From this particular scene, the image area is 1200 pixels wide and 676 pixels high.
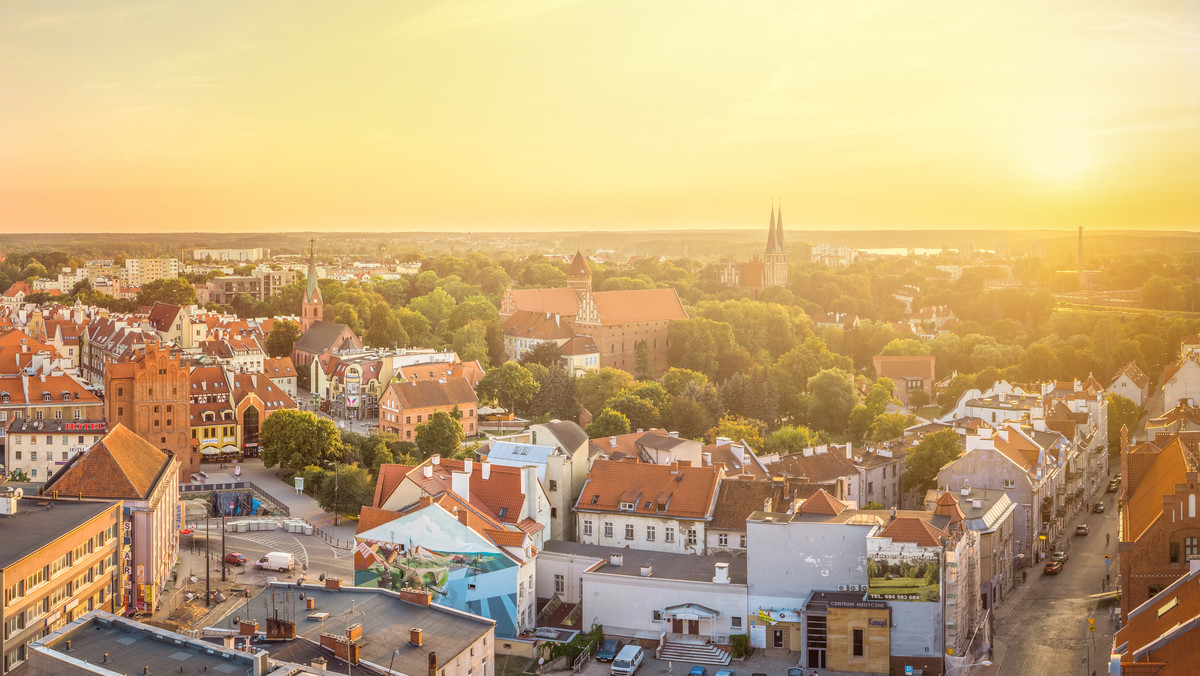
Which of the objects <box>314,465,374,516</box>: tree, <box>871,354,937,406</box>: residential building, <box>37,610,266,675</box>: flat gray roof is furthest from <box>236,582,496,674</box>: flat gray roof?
<box>871,354,937,406</box>: residential building

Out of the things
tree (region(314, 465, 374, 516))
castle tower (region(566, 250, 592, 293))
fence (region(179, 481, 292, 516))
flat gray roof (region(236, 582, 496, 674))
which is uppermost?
castle tower (region(566, 250, 592, 293))

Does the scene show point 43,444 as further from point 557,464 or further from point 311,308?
point 311,308

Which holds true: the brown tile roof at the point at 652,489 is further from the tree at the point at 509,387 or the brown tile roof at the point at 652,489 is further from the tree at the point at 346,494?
the tree at the point at 509,387

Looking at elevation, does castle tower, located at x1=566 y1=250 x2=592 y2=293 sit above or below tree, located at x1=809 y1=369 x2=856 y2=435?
above

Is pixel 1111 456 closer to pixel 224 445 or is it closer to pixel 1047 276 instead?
pixel 224 445

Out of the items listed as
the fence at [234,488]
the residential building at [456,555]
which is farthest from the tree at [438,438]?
the residential building at [456,555]

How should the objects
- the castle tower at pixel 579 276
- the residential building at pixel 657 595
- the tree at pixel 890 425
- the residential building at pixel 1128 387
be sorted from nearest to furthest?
the residential building at pixel 657 595 → the tree at pixel 890 425 → the residential building at pixel 1128 387 → the castle tower at pixel 579 276

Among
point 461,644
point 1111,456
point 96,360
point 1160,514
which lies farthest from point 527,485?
point 96,360

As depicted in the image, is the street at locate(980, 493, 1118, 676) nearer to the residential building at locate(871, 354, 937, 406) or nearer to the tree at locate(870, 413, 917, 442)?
the tree at locate(870, 413, 917, 442)
